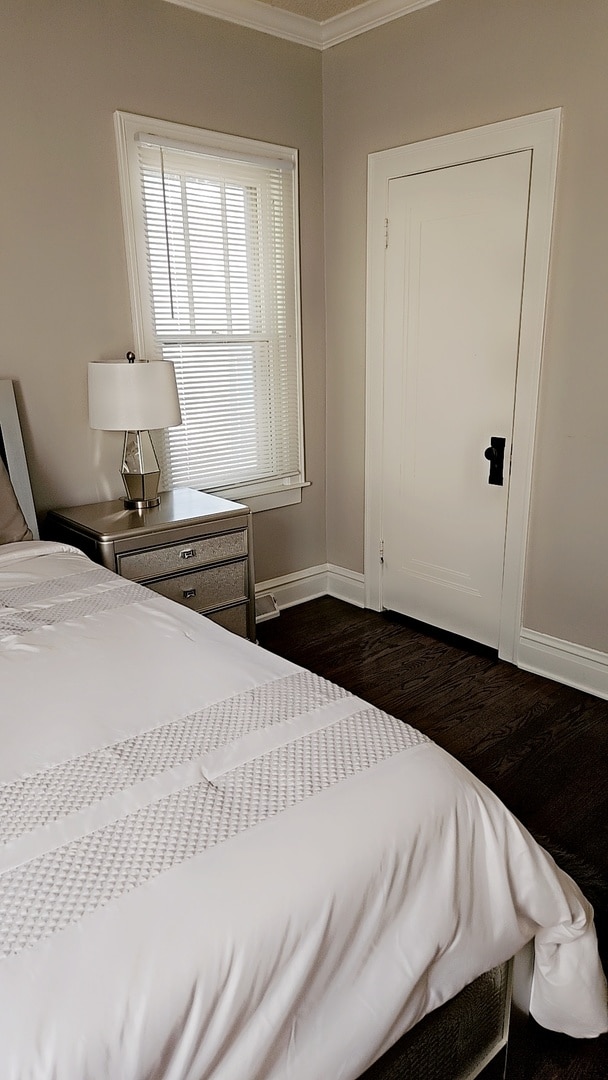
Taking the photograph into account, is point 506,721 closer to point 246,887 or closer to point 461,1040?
point 461,1040

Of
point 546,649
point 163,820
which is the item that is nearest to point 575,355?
point 546,649

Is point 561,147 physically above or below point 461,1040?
above

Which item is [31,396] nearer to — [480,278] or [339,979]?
[480,278]

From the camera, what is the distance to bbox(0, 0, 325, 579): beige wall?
8.52 ft

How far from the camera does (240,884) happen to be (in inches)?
38.6

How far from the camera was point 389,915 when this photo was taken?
109 centimetres

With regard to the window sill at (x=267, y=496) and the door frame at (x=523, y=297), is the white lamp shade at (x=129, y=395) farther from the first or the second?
the door frame at (x=523, y=297)

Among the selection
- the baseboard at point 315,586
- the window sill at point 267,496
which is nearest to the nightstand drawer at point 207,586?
the window sill at point 267,496

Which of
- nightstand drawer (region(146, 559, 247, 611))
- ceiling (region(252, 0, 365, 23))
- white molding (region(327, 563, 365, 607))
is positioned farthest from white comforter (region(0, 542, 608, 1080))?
ceiling (region(252, 0, 365, 23))

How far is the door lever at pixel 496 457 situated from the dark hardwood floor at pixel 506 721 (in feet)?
2.60

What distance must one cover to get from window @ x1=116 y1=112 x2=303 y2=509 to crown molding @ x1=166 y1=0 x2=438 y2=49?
0.47 meters

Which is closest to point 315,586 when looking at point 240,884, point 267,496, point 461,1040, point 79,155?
point 267,496

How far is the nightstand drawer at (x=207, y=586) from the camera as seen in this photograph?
2818 millimetres

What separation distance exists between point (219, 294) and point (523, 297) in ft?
4.33
